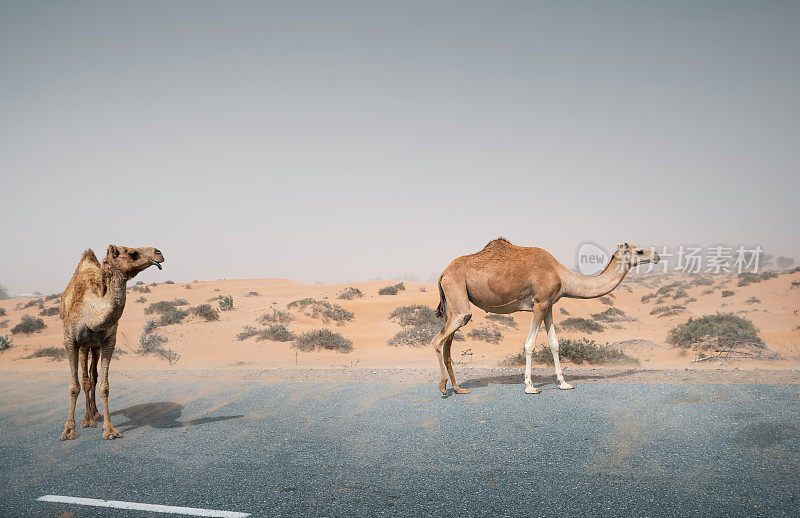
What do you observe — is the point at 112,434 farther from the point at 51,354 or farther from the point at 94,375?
the point at 51,354

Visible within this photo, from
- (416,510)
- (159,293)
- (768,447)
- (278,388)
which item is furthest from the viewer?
(159,293)

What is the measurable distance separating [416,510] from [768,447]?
417 cm

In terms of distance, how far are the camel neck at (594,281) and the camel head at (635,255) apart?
0.09 m

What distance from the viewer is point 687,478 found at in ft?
15.2

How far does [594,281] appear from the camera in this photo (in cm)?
930

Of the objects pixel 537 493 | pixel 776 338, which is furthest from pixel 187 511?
pixel 776 338

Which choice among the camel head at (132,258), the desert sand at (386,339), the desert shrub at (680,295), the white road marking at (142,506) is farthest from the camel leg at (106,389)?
the desert shrub at (680,295)

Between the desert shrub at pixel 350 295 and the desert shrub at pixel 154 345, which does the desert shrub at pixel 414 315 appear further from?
the desert shrub at pixel 350 295

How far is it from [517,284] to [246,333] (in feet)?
53.4

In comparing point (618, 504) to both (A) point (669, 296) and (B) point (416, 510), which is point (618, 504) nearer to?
(B) point (416, 510)

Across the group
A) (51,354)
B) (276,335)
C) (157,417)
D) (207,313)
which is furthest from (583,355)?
(51,354)

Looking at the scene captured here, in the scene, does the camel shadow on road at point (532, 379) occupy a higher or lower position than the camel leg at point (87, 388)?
lower

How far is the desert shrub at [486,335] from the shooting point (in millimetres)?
21516

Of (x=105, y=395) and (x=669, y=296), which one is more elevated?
(x=105, y=395)
